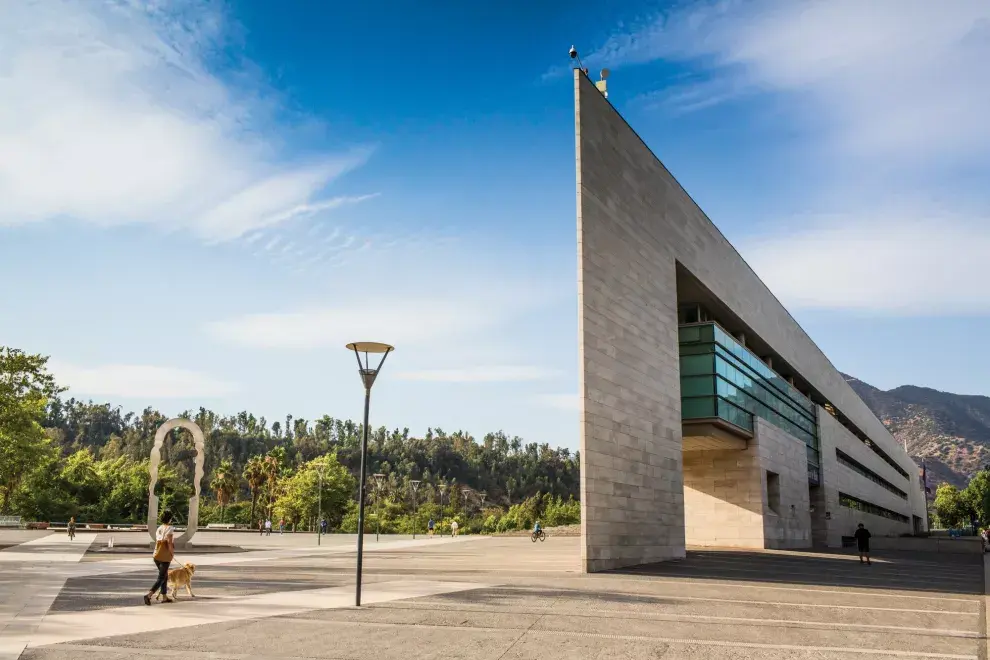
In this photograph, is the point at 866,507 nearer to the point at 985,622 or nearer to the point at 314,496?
the point at 314,496

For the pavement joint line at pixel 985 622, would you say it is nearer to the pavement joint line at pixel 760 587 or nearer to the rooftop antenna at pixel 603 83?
the pavement joint line at pixel 760 587

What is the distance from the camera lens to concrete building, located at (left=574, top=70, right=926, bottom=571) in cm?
2231

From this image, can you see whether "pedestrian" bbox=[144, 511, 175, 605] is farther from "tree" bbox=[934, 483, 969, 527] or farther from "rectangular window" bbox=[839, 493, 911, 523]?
"tree" bbox=[934, 483, 969, 527]

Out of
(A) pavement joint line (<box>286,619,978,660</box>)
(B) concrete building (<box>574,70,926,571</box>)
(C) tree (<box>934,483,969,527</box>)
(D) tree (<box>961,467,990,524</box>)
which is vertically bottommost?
(C) tree (<box>934,483,969,527</box>)

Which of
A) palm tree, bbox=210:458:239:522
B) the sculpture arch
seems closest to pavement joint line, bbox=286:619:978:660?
the sculpture arch

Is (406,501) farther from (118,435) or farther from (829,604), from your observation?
(829,604)

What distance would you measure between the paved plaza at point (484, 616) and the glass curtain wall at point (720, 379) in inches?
539

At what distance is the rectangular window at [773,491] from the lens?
40.3 meters

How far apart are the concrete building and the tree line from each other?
2667cm

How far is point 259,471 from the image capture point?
8669cm

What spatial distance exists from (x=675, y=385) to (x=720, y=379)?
514 centimetres

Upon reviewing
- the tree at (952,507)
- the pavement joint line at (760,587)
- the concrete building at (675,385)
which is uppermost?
the concrete building at (675,385)

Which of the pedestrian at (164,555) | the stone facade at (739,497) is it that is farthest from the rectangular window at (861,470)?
the pedestrian at (164,555)

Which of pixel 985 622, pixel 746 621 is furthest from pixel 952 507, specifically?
pixel 746 621
